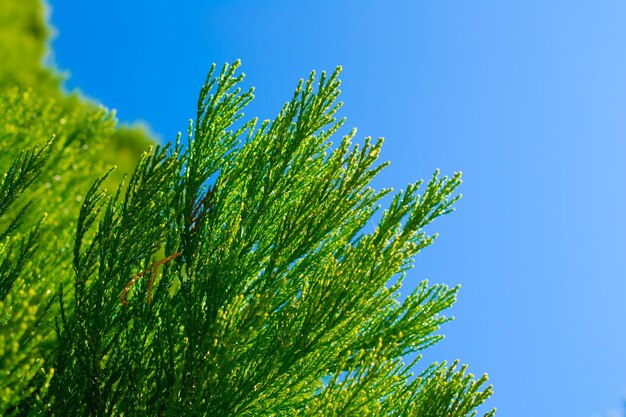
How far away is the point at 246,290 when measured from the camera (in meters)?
4.20

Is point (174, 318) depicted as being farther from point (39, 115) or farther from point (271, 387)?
point (39, 115)

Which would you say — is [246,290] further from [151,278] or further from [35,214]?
[35,214]

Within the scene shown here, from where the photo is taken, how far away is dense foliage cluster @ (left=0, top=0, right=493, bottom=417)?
3744 millimetres

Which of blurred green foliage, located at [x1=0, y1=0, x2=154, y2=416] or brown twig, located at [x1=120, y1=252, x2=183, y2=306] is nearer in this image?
blurred green foliage, located at [x1=0, y1=0, x2=154, y2=416]

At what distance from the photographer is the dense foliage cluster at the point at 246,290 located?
374cm

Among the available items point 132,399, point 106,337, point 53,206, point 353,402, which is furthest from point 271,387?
point 53,206

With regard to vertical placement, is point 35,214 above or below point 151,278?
above

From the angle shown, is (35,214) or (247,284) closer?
(247,284)

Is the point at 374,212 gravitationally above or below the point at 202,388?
above

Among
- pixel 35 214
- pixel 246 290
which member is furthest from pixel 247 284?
pixel 35 214

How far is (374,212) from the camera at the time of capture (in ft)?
14.3

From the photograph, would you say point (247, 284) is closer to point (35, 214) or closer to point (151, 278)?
point (151, 278)

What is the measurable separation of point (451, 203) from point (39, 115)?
573cm

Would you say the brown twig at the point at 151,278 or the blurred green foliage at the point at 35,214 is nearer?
the blurred green foliage at the point at 35,214
